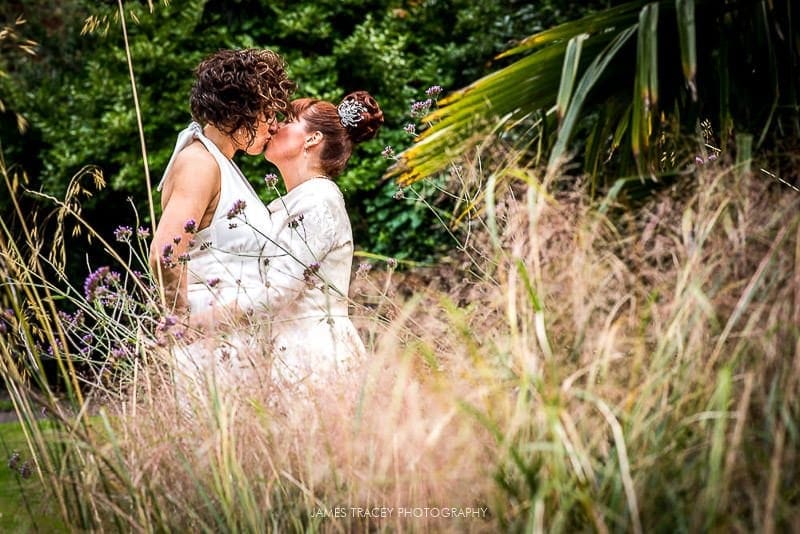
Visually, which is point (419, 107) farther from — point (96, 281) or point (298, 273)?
point (96, 281)

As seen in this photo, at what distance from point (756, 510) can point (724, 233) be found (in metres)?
0.80

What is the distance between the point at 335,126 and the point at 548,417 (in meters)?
3.03

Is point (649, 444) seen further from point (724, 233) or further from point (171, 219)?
point (171, 219)

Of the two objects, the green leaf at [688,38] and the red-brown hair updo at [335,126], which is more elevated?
the green leaf at [688,38]

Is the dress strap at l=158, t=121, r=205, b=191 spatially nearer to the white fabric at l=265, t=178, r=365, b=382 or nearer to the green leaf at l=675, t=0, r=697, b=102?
the white fabric at l=265, t=178, r=365, b=382

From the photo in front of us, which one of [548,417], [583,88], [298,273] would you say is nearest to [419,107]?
[298,273]

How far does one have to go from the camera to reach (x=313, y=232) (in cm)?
400

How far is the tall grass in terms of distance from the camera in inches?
72.6

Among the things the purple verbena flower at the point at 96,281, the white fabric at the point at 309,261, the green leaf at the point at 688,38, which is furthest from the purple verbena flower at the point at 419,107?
the purple verbena flower at the point at 96,281

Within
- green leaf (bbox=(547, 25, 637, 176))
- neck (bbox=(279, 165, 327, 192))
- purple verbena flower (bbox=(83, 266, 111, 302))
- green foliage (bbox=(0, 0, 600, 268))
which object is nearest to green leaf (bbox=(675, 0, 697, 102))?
green leaf (bbox=(547, 25, 637, 176))

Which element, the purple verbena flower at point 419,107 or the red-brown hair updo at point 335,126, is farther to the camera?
the red-brown hair updo at point 335,126

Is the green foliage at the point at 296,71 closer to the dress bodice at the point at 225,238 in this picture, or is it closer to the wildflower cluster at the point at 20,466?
the dress bodice at the point at 225,238

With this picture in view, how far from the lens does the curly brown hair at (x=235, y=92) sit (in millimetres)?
3994

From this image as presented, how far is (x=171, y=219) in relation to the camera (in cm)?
367
